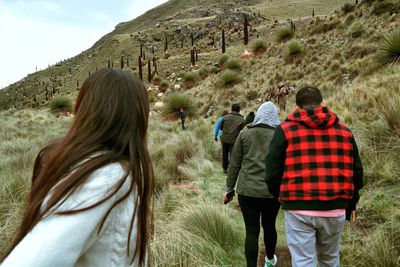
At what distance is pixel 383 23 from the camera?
1698 centimetres

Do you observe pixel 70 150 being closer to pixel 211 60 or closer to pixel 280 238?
pixel 280 238

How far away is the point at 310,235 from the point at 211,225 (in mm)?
1792

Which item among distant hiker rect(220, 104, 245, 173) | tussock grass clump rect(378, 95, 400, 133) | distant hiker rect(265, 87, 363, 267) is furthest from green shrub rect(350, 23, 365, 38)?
distant hiker rect(265, 87, 363, 267)

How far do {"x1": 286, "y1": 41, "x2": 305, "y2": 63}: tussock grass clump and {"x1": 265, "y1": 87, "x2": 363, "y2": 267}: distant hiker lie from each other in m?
18.1

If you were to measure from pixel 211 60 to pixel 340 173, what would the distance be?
1292 inches

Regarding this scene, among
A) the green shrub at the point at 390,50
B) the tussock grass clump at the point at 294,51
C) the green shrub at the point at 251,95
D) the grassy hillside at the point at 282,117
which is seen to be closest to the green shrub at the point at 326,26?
the grassy hillside at the point at 282,117

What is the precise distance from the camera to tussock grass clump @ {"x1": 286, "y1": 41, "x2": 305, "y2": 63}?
20078 millimetres

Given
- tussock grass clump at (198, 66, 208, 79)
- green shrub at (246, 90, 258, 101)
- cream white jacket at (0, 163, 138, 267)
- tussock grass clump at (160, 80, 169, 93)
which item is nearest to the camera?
cream white jacket at (0, 163, 138, 267)

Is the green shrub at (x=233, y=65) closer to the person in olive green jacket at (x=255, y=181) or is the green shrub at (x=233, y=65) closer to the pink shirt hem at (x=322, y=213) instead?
the person in olive green jacket at (x=255, y=181)

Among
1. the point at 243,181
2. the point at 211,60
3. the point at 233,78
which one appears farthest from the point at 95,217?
the point at 211,60

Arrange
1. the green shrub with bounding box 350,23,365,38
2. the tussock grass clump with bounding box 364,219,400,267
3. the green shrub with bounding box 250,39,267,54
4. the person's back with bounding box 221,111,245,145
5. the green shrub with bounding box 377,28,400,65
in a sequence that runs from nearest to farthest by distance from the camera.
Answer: the tussock grass clump with bounding box 364,219,400,267
the person's back with bounding box 221,111,245,145
the green shrub with bounding box 377,28,400,65
the green shrub with bounding box 350,23,365,38
the green shrub with bounding box 250,39,267,54

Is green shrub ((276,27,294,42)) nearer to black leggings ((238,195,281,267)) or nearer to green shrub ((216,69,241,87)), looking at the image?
green shrub ((216,69,241,87))

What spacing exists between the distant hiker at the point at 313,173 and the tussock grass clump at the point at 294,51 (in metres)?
18.1

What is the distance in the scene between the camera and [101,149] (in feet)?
4.19
